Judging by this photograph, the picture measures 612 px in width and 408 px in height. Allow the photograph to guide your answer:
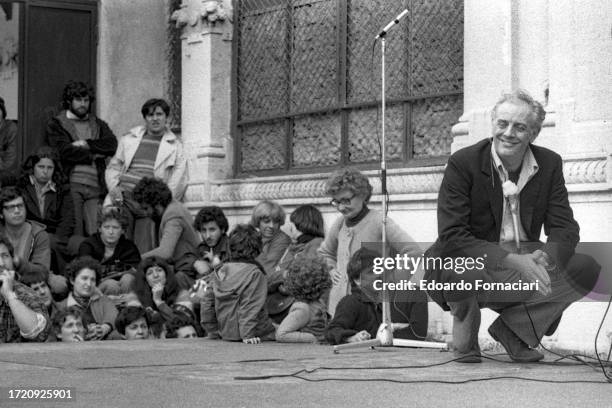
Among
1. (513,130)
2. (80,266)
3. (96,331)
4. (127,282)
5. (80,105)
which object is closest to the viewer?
(513,130)

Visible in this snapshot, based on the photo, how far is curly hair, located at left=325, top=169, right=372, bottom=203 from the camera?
9.95 metres

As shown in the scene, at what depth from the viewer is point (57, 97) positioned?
14.0 m

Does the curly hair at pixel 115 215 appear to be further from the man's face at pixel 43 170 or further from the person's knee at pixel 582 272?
the person's knee at pixel 582 272

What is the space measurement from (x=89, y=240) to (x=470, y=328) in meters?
4.95

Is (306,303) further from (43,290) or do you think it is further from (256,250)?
(43,290)

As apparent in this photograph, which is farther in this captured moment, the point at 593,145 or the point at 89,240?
the point at 89,240

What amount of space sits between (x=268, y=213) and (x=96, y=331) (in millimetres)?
1848

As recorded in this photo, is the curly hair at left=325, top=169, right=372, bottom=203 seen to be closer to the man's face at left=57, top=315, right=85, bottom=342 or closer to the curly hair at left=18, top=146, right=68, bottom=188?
the man's face at left=57, top=315, right=85, bottom=342

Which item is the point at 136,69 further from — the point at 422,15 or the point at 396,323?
the point at 396,323

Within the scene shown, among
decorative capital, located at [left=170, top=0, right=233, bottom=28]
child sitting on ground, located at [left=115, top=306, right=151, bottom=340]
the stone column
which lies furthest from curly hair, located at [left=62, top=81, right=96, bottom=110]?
child sitting on ground, located at [left=115, top=306, right=151, bottom=340]

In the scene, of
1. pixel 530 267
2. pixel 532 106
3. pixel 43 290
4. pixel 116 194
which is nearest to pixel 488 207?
pixel 530 267

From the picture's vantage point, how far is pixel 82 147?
510 inches

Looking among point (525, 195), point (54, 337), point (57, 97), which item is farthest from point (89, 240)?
point (525, 195)

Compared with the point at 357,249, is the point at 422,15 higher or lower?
higher
